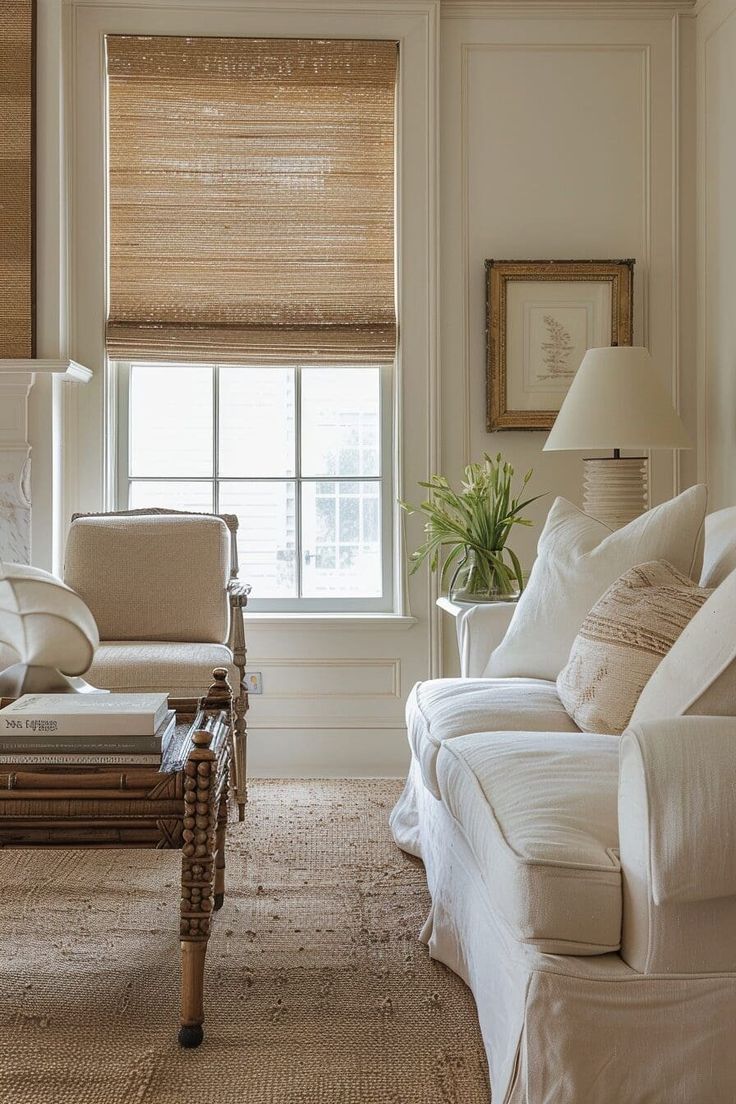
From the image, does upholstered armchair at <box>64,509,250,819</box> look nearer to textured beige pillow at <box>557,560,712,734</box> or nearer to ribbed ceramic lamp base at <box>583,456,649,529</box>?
ribbed ceramic lamp base at <box>583,456,649,529</box>

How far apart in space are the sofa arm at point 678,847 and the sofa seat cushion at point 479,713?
2.39ft

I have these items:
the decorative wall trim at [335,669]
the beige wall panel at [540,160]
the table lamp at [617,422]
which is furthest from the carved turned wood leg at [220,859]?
the beige wall panel at [540,160]

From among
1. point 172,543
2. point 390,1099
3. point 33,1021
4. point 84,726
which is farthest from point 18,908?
point 172,543

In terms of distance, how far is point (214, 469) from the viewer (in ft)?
13.2

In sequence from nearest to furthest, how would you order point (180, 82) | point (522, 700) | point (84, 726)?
point (84, 726)
point (522, 700)
point (180, 82)

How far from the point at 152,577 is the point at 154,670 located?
0.59 m

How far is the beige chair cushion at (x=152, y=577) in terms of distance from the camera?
135 inches

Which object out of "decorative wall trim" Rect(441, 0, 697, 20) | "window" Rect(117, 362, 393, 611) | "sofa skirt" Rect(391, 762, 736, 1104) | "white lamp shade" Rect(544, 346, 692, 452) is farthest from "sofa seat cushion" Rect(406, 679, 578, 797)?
"decorative wall trim" Rect(441, 0, 697, 20)

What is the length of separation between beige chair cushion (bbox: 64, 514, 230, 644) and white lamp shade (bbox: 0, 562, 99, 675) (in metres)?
1.24

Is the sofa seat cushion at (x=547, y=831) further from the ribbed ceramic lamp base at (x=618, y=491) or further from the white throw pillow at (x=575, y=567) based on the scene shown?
the ribbed ceramic lamp base at (x=618, y=491)

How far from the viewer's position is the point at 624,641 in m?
2.09

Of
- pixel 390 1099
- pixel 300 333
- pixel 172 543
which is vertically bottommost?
pixel 390 1099

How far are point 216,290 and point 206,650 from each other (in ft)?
4.85

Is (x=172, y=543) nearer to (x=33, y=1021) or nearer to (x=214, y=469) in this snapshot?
(x=214, y=469)
